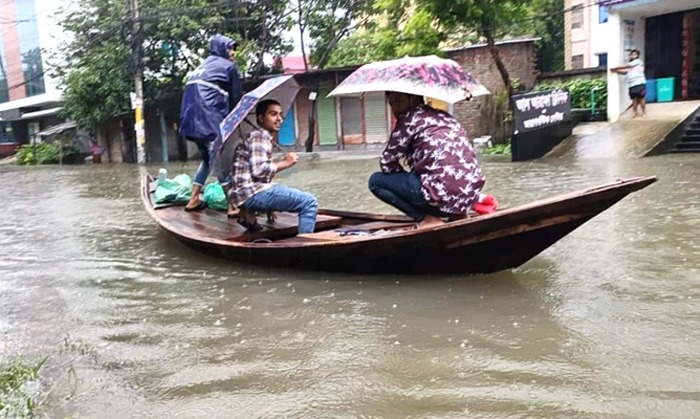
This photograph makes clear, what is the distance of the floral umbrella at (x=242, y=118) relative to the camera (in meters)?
5.09

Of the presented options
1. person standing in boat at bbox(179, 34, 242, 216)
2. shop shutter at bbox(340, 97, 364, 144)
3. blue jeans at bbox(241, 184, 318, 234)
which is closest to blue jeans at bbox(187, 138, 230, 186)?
person standing in boat at bbox(179, 34, 242, 216)

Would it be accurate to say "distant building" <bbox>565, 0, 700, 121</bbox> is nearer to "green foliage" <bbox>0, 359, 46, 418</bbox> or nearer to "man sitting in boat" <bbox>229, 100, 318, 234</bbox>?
"man sitting in boat" <bbox>229, 100, 318, 234</bbox>

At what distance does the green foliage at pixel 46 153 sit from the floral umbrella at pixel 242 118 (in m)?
25.3

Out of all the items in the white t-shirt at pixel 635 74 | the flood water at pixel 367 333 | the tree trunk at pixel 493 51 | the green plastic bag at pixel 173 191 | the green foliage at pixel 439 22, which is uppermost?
the green foliage at pixel 439 22

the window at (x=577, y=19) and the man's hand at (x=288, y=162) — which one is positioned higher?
the window at (x=577, y=19)

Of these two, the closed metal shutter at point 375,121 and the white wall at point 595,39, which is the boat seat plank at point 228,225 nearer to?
the closed metal shutter at point 375,121

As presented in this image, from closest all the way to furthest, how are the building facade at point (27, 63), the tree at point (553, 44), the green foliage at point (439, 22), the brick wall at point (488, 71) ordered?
the green foliage at point (439, 22) → the brick wall at point (488, 71) → the tree at point (553, 44) → the building facade at point (27, 63)

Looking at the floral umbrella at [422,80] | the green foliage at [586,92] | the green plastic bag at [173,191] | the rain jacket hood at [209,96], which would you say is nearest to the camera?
the floral umbrella at [422,80]

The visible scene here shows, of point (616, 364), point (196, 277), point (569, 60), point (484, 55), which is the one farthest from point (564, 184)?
point (569, 60)

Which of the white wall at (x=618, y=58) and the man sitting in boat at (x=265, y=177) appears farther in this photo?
the white wall at (x=618, y=58)

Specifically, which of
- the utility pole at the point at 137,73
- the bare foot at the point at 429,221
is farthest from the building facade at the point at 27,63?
the bare foot at the point at 429,221

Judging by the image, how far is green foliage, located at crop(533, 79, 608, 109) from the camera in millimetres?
16656

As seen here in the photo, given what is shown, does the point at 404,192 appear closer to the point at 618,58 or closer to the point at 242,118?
the point at 242,118

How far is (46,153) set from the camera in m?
28.7
